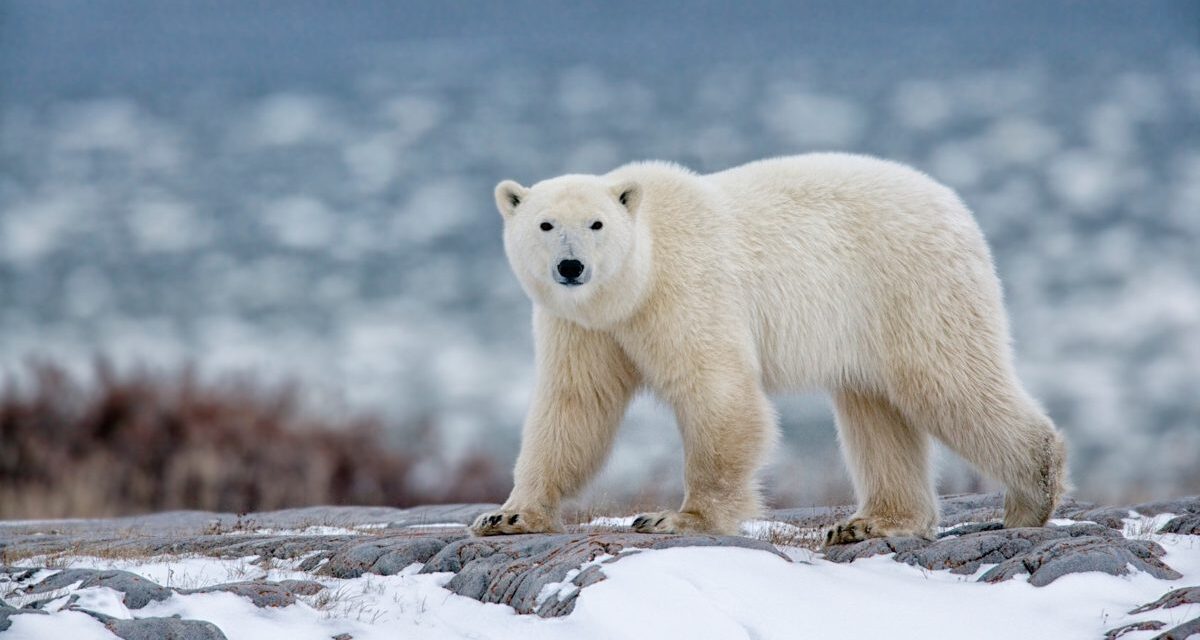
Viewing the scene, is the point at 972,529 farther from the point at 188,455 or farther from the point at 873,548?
the point at 188,455

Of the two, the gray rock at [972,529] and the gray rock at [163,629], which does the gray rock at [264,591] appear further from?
the gray rock at [972,529]

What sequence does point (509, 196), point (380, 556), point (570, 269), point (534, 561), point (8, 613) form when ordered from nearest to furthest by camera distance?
point (8, 613)
point (534, 561)
point (380, 556)
point (570, 269)
point (509, 196)

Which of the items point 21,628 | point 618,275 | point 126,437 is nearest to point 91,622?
point 21,628

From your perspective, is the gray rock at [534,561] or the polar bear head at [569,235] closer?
the gray rock at [534,561]

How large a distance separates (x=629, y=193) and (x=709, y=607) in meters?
2.95

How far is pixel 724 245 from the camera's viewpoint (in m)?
8.21

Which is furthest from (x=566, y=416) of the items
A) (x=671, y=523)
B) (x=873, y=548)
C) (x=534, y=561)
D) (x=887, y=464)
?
(x=887, y=464)

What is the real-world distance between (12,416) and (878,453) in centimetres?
1979

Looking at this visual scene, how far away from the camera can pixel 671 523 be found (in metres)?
7.62

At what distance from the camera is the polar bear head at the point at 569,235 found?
7523 millimetres

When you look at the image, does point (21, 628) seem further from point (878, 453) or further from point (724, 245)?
point (878, 453)

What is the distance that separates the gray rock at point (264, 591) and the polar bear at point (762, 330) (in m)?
1.79

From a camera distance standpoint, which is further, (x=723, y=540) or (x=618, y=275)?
(x=618, y=275)

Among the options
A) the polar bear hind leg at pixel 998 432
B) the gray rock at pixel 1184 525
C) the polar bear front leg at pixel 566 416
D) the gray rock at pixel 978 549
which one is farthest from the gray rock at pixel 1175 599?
the polar bear front leg at pixel 566 416
